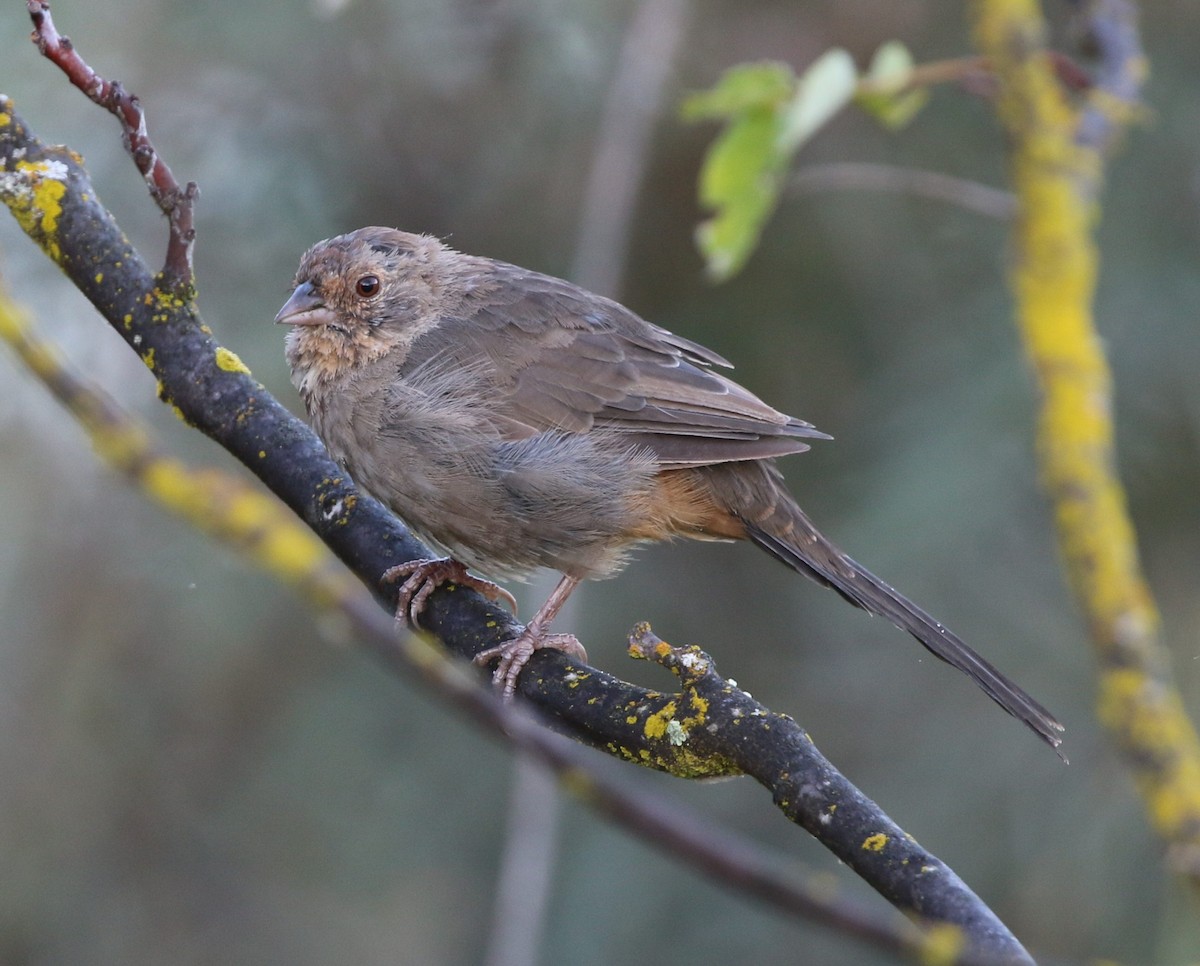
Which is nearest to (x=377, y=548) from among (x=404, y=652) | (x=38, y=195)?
Result: (x=38, y=195)

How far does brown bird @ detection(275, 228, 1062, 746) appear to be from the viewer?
4020 mm

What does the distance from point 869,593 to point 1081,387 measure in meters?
0.81

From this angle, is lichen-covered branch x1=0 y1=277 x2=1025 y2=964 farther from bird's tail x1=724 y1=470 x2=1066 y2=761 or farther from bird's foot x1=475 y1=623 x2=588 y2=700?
bird's tail x1=724 y1=470 x2=1066 y2=761

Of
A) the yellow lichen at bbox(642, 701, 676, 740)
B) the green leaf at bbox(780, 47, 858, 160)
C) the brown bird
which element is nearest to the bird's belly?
the brown bird

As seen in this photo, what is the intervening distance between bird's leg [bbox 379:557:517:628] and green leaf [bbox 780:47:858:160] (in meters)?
1.41

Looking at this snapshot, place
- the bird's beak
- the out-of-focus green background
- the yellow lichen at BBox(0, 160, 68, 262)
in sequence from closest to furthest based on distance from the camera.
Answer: the yellow lichen at BBox(0, 160, 68, 262), the bird's beak, the out-of-focus green background

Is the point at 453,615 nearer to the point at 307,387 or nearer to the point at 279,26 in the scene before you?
the point at 307,387

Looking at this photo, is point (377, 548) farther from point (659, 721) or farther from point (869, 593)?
point (869, 593)

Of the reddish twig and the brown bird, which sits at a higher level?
the brown bird

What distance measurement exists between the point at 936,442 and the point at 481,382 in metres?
1.82

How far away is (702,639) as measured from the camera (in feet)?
18.5

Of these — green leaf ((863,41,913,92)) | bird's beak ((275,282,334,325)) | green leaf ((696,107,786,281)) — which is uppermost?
green leaf ((863,41,913,92))

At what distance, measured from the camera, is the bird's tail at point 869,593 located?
3.52 m

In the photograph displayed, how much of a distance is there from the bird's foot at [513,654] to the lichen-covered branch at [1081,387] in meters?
1.16
